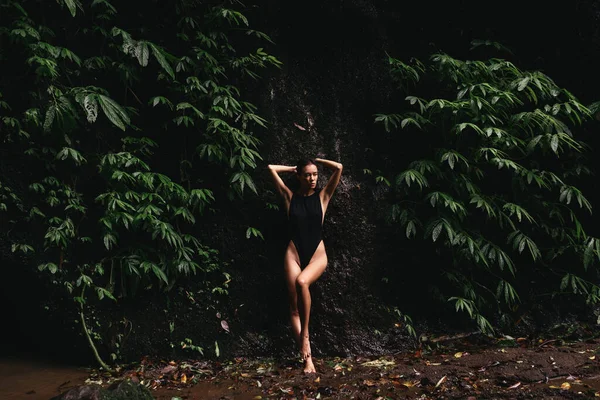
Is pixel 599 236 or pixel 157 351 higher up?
pixel 599 236

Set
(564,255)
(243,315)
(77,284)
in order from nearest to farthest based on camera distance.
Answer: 1. (77,284)
2. (243,315)
3. (564,255)

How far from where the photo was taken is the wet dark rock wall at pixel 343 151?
5109 millimetres

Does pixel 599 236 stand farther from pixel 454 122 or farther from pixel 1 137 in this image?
pixel 1 137

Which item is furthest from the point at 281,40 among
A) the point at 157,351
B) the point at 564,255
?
the point at 564,255

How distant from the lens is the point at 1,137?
4867 mm

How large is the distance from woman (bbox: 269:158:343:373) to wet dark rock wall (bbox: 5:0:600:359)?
0.39 metres

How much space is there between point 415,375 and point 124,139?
11.0 feet

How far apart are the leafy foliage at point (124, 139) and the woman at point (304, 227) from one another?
1.40ft

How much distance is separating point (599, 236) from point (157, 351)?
15.5 ft

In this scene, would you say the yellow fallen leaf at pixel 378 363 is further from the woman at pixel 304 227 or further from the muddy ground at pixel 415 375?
the woman at pixel 304 227

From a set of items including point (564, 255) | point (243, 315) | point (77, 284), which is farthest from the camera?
point (564, 255)

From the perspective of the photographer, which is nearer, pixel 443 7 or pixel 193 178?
pixel 193 178

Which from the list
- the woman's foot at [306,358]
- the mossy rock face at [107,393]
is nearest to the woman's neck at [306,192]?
the woman's foot at [306,358]

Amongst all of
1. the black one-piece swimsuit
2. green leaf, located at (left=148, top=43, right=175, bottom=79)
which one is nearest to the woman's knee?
the black one-piece swimsuit
